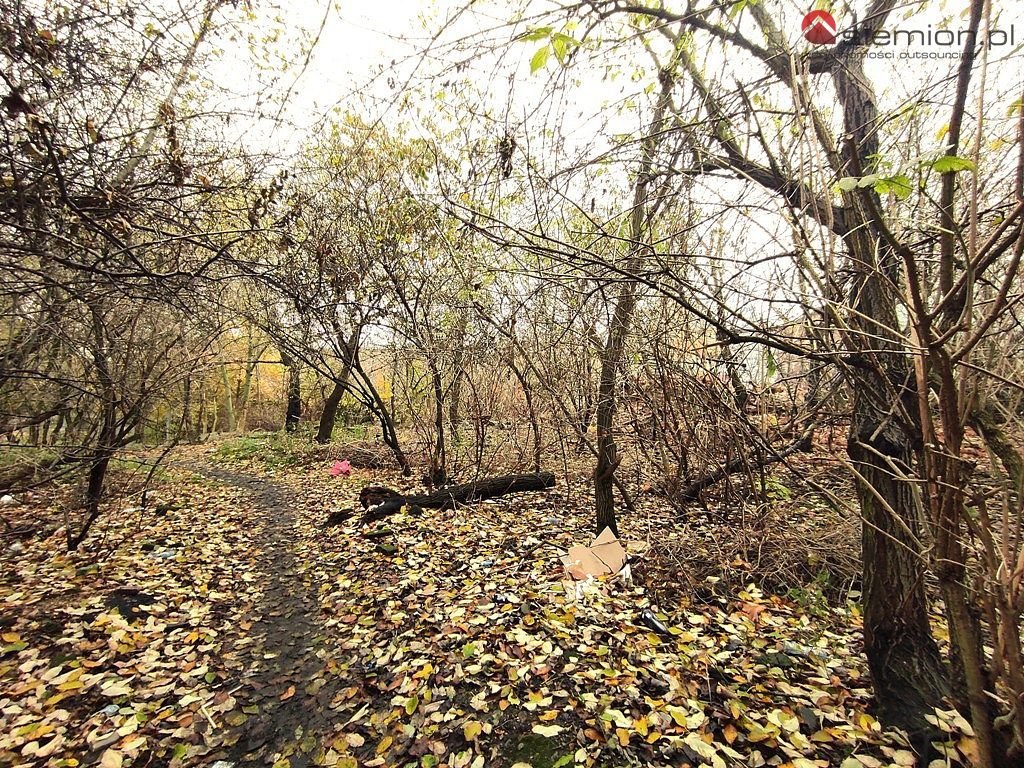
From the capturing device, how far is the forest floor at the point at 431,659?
226 cm

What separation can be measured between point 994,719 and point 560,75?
118 inches

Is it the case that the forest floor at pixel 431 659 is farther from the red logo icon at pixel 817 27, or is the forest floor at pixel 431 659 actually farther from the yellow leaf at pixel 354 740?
the red logo icon at pixel 817 27

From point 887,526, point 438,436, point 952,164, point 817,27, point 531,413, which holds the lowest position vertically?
point 887,526

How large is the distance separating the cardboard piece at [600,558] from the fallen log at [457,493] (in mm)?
2530

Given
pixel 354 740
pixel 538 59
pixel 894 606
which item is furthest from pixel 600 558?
pixel 538 59

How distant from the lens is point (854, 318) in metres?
2.10

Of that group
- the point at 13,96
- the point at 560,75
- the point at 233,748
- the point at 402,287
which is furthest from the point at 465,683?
the point at 402,287

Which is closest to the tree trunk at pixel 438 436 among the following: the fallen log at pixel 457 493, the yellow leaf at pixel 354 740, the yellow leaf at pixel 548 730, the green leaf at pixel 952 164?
the fallen log at pixel 457 493

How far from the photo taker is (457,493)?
6098 millimetres

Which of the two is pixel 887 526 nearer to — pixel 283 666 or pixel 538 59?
pixel 538 59

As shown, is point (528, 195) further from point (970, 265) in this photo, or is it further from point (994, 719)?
point (994, 719)

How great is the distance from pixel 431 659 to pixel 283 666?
3.59ft

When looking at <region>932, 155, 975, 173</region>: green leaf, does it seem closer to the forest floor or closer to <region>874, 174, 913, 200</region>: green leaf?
<region>874, 174, 913, 200</region>: green leaf

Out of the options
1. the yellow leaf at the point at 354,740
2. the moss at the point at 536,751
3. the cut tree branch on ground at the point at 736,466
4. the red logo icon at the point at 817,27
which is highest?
the red logo icon at the point at 817,27
